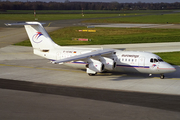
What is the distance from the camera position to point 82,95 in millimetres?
21172

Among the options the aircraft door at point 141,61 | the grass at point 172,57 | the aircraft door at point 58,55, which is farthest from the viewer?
the grass at point 172,57

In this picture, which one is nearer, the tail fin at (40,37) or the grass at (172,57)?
the tail fin at (40,37)

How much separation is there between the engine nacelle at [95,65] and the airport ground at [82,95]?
1.14 meters

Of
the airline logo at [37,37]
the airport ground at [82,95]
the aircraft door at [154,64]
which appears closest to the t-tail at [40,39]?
the airline logo at [37,37]

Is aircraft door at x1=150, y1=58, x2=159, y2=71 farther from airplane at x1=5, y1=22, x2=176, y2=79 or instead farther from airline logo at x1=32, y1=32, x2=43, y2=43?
airline logo at x1=32, y1=32, x2=43, y2=43

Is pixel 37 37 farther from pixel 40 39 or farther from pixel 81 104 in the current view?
pixel 81 104

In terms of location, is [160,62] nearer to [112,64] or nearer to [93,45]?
[112,64]

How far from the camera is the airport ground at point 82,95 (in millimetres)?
17219

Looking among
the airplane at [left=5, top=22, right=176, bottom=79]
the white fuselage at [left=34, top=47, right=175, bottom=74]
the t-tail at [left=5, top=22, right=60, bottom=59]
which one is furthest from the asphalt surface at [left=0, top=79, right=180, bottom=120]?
the t-tail at [left=5, top=22, right=60, bottom=59]

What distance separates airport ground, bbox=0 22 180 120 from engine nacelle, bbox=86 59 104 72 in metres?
1.14

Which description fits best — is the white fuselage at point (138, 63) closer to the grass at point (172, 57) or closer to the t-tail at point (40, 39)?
the t-tail at point (40, 39)

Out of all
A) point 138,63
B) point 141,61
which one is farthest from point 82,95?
point 141,61

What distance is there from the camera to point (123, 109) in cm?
1805

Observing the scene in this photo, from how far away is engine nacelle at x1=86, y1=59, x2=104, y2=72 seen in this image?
2627 cm
